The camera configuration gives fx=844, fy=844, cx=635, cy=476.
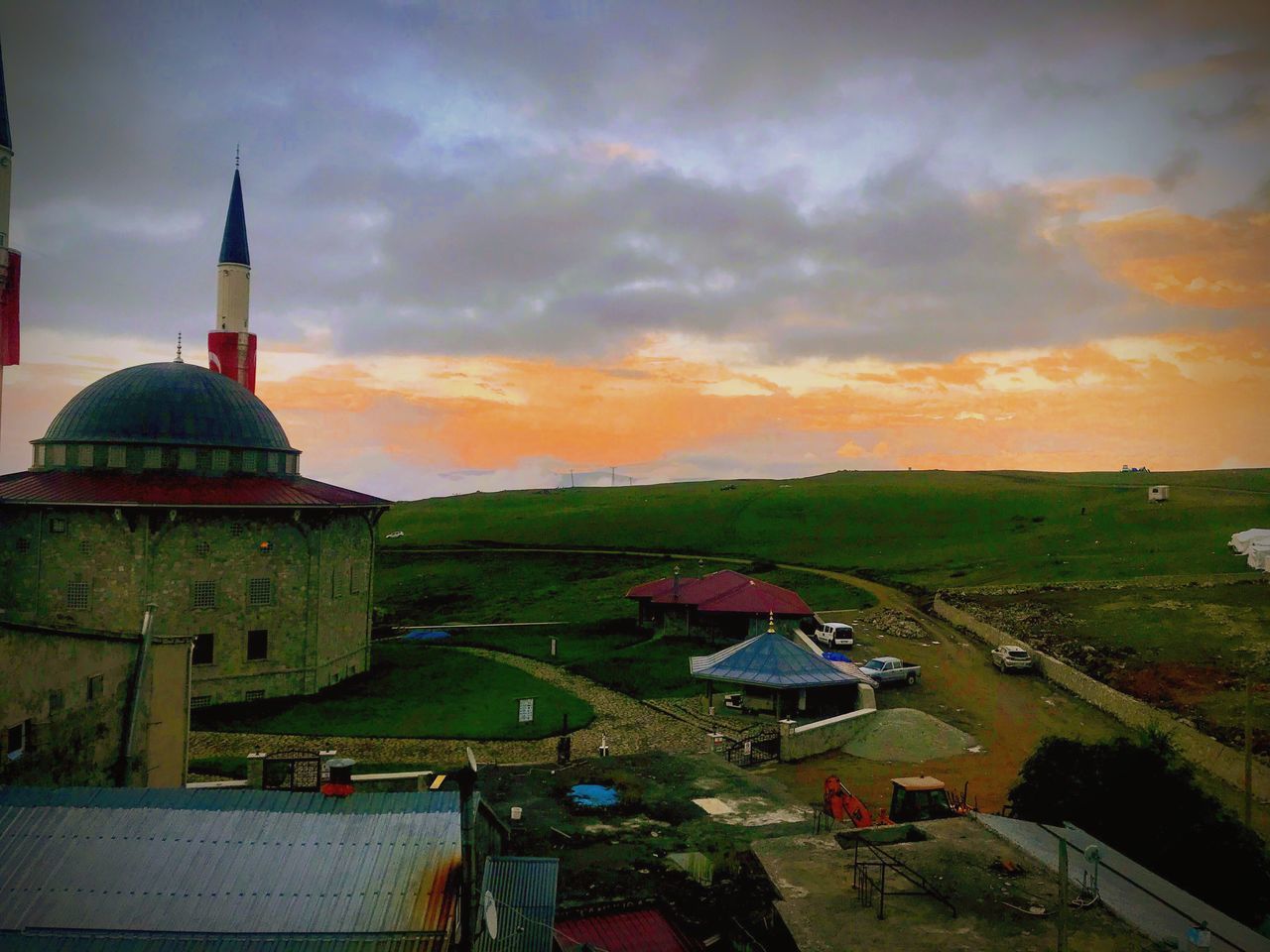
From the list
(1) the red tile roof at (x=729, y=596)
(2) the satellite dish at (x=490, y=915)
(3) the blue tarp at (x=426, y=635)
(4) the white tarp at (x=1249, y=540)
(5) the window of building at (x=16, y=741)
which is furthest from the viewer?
(4) the white tarp at (x=1249, y=540)

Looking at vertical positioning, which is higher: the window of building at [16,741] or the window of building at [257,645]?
the window of building at [16,741]

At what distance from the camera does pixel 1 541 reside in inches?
1407

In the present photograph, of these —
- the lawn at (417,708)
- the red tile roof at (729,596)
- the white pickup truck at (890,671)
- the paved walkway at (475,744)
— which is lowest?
the paved walkway at (475,744)

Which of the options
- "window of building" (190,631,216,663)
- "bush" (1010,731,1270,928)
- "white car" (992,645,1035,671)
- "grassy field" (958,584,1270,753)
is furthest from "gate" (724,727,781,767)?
"window of building" (190,631,216,663)

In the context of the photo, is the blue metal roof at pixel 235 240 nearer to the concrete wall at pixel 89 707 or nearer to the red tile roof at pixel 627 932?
the concrete wall at pixel 89 707

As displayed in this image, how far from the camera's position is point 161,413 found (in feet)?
129

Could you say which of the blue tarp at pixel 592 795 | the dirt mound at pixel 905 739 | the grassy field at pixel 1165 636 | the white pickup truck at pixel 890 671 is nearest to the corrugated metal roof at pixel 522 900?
the blue tarp at pixel 592 795

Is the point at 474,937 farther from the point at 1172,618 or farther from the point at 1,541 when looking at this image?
the point at 1172,618

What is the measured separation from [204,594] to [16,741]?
78.1 feet

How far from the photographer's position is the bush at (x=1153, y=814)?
59.2 ft

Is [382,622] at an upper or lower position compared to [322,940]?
lower

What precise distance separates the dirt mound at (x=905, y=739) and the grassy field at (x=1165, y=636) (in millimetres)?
9168

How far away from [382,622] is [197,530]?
2924cm

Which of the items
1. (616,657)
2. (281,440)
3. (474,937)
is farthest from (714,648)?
(474,937)
